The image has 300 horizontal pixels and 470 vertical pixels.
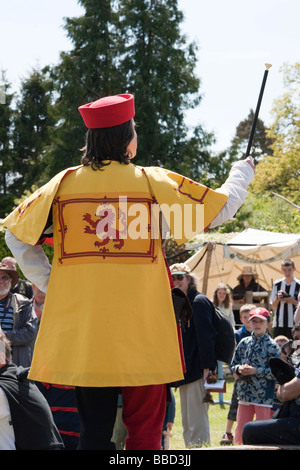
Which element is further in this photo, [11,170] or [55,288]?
[11,170]

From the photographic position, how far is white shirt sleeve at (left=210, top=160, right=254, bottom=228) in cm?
287

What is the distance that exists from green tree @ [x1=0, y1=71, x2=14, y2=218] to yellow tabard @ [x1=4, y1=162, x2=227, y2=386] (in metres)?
31.9

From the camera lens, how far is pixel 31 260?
114 inches

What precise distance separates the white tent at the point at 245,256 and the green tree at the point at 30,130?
70.2 feet

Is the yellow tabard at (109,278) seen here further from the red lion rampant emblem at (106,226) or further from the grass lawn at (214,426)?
the grass lawn at (214,426)

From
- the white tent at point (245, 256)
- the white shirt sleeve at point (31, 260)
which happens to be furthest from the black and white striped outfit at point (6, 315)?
the white tent at point (245, 256)

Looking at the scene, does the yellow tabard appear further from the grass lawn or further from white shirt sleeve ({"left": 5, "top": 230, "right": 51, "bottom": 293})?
the grass lawn

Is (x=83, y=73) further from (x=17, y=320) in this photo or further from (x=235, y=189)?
(x=235, y=189)

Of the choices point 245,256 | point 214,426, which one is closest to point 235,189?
point 214,426

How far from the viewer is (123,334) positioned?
2672 mm

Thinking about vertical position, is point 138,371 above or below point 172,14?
below
